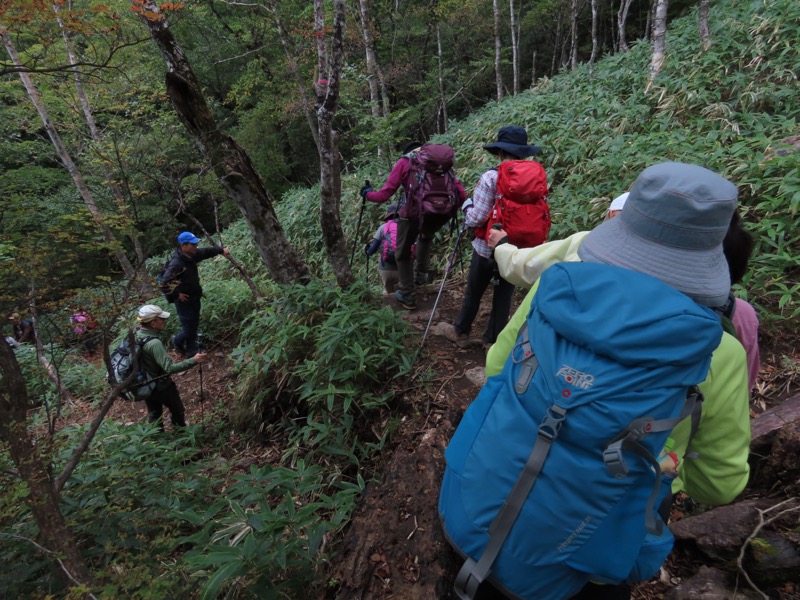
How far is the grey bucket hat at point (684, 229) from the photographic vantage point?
1036mm

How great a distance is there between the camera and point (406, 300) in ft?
16.6

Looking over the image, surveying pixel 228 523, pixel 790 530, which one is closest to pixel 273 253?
pixel 228 523

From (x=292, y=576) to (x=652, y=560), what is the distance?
65.6 inches

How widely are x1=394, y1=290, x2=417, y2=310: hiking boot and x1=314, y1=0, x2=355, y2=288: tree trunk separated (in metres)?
0.74

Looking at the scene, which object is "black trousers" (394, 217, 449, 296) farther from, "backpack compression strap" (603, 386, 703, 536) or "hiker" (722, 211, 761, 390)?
"backpack compression strap" (603, 386, 703, 536)

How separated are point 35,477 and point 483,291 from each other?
3.28 m

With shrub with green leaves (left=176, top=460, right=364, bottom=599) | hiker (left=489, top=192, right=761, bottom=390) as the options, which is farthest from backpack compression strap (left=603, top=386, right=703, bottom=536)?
shrub with green leaves (left=176, top=460, right=364, bottom=599)

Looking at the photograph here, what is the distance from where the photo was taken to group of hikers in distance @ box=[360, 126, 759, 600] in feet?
3.08

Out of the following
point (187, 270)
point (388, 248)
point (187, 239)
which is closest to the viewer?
point (388, 248)

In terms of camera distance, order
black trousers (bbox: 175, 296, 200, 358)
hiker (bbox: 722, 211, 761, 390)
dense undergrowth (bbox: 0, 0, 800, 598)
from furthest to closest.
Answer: black trousers (bbox: 175, 296, 200, 358) < dense undergrowth (bbox: 0, 0, 800, 598) < hiker (bbox: 722, 211, 761, 390)

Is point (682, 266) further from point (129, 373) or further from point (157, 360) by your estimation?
point (157, 360)

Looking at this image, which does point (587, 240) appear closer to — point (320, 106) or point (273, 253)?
point (320, 106)

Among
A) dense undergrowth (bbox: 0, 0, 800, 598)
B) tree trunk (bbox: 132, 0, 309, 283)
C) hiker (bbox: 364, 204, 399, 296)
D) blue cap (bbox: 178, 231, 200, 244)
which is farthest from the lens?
blue cap (bbox: 178, 231, 200, 244)

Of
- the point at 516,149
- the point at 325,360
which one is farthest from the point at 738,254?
the point at 325,360
